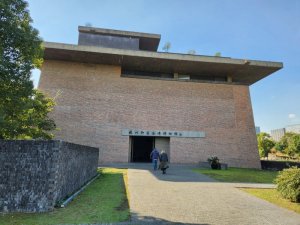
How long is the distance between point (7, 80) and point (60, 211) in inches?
173

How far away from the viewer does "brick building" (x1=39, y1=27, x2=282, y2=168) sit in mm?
23266

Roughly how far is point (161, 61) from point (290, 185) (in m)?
17.8

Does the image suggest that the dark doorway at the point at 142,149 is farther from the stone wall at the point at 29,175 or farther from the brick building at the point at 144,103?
the stone wall at the point at 29,175

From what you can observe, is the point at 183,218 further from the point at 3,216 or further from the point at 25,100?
the point at 25,100

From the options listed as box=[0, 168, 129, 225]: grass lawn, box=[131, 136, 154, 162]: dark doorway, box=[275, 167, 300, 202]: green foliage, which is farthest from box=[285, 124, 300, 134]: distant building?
box=[0, 168, 129, 225]: grass lawn

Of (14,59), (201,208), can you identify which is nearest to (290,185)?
(201,208)

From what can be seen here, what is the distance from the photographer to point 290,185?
8.69 metres

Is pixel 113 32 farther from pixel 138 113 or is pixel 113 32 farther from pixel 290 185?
pixel 290 185

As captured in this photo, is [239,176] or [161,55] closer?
[239,176]

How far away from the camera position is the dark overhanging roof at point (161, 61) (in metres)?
22.9

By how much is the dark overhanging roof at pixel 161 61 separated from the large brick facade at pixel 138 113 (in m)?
1.27

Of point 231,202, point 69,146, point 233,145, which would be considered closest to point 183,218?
point 231,202

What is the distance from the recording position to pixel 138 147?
1101 inches

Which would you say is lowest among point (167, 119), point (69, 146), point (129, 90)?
point (69, 146)
